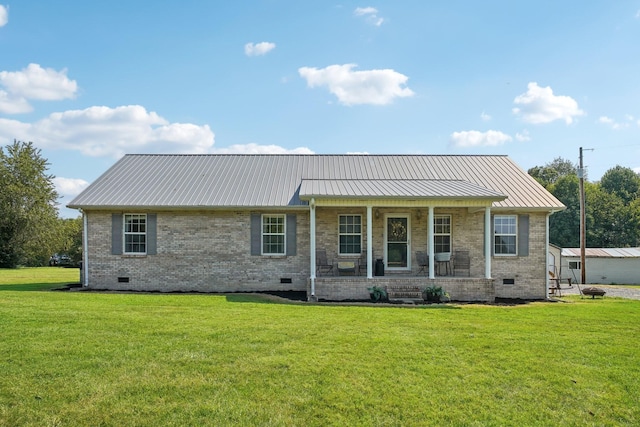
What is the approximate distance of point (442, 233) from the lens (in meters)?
15.7

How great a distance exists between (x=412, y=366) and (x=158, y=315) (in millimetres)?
5627

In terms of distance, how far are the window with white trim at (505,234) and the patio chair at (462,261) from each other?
103cm

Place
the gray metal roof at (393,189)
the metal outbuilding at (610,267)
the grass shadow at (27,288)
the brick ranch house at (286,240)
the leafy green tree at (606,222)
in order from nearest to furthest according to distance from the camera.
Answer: the gray metal roof at (393,189)
the grass shadow at (27,288)
the brick ranch house at (286,240)
the metal outbuilding at (610,267)
the leafy green tree at (606,222)

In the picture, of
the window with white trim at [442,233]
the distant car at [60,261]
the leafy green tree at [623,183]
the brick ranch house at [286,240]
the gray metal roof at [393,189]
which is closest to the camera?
the gray metal roof at [393,189]

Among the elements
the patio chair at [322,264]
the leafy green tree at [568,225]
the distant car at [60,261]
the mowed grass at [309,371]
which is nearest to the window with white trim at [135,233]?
the patio chair at [322,264]

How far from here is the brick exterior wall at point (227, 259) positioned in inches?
601

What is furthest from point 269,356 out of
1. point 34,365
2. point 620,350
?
point 620,350

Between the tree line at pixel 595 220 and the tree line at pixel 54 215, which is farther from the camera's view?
the tree line at pixel 595 220

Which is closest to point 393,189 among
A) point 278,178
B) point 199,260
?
point 278,178

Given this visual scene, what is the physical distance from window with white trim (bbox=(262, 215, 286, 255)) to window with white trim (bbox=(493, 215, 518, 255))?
23.9 ft

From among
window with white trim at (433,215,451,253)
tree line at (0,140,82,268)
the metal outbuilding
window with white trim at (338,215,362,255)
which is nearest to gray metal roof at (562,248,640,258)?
the metal outbuilding

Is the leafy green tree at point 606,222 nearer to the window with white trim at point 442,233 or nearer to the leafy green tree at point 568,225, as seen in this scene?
the leafy green tree at point 568,225

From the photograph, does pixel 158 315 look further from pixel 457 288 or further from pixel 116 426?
pixel 457 288

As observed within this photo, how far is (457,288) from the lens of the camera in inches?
544
